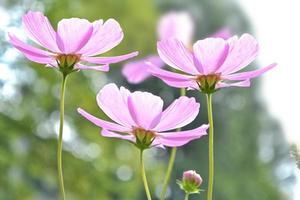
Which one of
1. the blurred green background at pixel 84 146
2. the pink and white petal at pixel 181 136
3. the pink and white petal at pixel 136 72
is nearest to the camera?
the pink and white petal at pixel 181 136

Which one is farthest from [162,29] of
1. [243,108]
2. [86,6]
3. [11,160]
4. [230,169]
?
[243,108]

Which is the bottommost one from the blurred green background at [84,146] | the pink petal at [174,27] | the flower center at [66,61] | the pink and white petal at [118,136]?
the blurred green background at [84,146]

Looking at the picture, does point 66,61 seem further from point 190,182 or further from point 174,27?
point 174,27

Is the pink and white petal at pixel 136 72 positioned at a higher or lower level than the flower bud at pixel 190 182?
higher

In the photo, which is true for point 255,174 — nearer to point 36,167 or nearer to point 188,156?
point 188,156

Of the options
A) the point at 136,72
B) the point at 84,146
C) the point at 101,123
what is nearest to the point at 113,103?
the point at 101,123

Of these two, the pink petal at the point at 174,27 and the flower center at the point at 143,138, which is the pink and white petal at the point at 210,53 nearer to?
the flower center at the point at 143,138

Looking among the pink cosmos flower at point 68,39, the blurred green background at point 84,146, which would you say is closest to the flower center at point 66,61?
the pink cosmos flower at point 68,39
